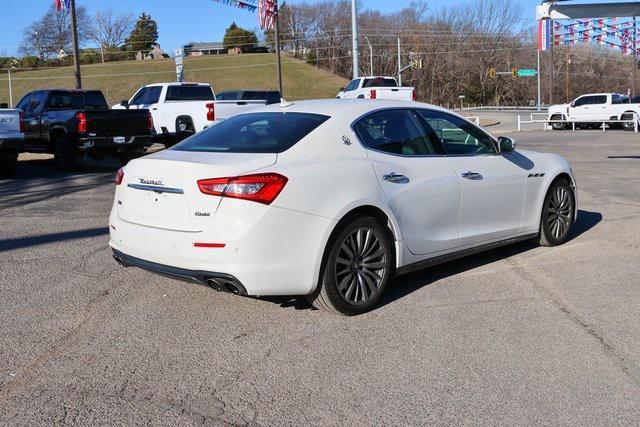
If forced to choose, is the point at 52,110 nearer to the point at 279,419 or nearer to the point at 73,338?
the point at 73,338

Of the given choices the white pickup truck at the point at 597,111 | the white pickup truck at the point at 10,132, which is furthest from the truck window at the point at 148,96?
the white pickup truck at the point at 597,111

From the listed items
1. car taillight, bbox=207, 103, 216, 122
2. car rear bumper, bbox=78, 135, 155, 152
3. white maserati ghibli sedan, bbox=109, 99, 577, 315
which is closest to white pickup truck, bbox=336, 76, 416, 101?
car taillight, bbox=207, 103, 216, 122

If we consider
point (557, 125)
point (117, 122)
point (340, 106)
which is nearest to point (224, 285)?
point (340, 106)

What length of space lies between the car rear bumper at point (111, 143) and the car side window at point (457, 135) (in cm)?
1064

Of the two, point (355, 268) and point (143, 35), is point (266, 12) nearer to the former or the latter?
point (355, 268)

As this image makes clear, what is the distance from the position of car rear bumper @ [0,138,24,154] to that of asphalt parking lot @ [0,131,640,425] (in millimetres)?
7255

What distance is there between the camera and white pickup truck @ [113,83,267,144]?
1752 centimetres

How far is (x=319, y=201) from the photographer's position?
497 cm

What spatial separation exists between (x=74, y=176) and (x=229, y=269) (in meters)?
11.4

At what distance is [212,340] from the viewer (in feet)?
15.7

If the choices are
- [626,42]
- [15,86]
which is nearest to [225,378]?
[626,42]

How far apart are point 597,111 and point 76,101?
89.9ft

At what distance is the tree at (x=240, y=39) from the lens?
126438 mm

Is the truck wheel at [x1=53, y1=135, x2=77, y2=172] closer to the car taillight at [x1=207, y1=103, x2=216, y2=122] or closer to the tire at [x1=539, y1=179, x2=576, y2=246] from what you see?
the car taillight at [x1=207, y1=103, x2=216, y2=122]
